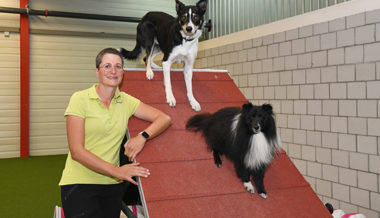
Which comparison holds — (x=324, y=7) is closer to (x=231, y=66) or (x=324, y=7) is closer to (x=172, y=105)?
(x=231, y=66)

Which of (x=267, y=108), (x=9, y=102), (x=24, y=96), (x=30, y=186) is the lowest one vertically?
(x=30, y=186)

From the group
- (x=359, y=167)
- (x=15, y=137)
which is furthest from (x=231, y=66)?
(x=15, y=137)

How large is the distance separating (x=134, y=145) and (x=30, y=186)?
11.5 ft

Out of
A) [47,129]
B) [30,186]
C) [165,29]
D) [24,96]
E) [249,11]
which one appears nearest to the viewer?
[165,29]

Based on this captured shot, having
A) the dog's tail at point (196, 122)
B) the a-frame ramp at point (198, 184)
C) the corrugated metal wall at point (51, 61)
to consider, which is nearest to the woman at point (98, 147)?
the a-frame ramp at point (198, 184)

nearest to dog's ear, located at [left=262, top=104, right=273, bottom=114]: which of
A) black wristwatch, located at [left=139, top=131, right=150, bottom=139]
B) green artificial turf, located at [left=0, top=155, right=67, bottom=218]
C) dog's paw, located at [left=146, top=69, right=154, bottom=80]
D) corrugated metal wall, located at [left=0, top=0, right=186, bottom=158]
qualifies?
black wristwatch, located at [left=139, top=131, right=150, bottom=139]

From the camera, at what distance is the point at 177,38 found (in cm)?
298

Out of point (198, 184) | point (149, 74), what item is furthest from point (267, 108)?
point (149, 74)

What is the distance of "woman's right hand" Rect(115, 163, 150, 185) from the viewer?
1962 millimetres

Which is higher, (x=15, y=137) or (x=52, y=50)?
(x=52, y=50)

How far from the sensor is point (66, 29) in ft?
25.7

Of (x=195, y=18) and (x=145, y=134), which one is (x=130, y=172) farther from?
(x=195, y=18)

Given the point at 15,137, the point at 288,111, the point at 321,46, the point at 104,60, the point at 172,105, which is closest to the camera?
the point at 104,60

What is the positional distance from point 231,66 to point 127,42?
3.74 m
